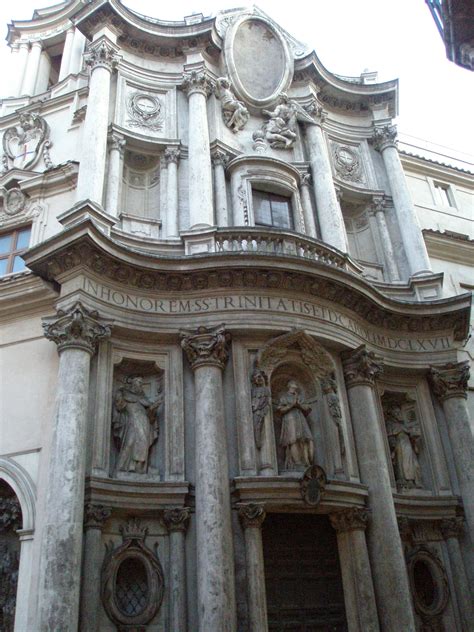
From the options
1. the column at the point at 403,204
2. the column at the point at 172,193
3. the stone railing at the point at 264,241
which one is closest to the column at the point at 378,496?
the stone railing at the point at 264,241

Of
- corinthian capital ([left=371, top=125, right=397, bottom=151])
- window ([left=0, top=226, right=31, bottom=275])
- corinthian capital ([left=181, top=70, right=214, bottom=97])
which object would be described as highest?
corinthian capital ([left=371, top=125, right=397, bottom=151])

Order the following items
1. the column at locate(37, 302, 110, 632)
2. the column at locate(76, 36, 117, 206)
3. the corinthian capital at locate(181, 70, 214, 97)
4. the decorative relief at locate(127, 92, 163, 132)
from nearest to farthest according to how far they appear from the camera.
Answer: the column at locate(37, 302, 110, 632) < the column at locate(76, 36, 117, 206) < the decorative relief at locate(127, 92, 163, 132) < the corinthian capital at locate(181, 70, 214, 97)

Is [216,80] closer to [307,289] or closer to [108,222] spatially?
[108,222]

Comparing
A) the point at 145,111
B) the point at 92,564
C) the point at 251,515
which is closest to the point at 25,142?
the point at 145,111

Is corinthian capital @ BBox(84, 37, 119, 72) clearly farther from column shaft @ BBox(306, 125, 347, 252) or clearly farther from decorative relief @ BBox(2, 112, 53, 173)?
column shaft @ BBox(306, 125, 347, 252)

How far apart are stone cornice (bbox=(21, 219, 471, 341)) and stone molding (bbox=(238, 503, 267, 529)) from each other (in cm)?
403

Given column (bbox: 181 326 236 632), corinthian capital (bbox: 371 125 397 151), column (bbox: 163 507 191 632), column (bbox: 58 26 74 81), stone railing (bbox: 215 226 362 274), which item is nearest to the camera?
column (bbox: 181 326 236 632)

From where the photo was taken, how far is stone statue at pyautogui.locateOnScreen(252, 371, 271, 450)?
36.0 ft

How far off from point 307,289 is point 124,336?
144 inches

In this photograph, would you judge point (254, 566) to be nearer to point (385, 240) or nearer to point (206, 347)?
point (206, 347)

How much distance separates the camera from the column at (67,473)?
848cm

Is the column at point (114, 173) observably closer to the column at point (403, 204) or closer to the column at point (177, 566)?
the column at point (177, 566)

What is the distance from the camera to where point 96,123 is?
13375 millimetres

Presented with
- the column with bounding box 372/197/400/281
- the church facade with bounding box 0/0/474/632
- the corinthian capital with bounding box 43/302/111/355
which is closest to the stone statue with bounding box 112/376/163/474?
the church facade with bounding box 0/0/474/632
